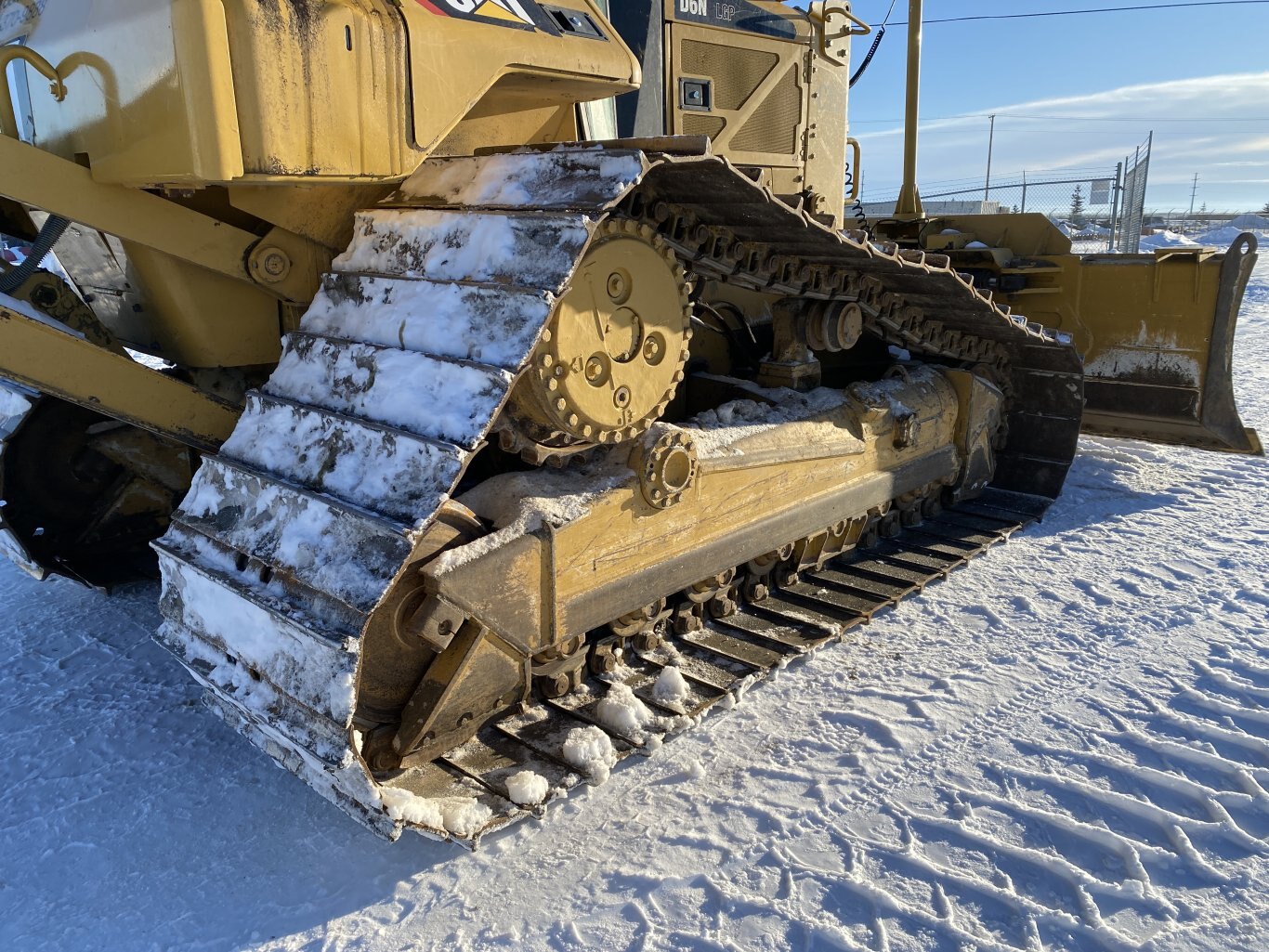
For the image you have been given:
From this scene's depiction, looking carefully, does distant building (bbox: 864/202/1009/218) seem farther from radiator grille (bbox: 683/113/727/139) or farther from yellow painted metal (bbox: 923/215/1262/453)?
radiator grille (bbox: 683/113/727/139)

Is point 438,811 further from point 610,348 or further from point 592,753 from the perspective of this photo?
point 610,348

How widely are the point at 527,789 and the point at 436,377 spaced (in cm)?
116

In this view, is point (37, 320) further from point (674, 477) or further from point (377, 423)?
point (674, 477)

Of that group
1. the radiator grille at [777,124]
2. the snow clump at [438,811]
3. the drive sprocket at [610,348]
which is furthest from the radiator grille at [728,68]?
the snow clump at [438,811]

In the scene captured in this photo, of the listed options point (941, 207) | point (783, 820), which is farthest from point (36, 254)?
point (941, 207)

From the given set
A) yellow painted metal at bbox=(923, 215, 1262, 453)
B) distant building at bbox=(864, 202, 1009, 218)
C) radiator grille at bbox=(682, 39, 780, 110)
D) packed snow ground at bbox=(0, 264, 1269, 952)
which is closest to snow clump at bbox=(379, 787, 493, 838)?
packed snow ground at bbox=(0, 264, 1269, 952)

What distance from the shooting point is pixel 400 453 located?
246cm

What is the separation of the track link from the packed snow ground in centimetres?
22

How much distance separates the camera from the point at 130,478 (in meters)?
4.36

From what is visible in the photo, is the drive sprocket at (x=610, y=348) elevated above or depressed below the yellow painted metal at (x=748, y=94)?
below

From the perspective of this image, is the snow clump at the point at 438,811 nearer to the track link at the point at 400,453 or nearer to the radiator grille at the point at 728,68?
the track link at the point at 400,453

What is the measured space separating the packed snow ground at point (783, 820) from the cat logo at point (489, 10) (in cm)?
225

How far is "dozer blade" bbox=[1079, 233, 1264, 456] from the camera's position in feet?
18.3

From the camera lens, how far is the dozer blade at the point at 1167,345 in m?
5.57
